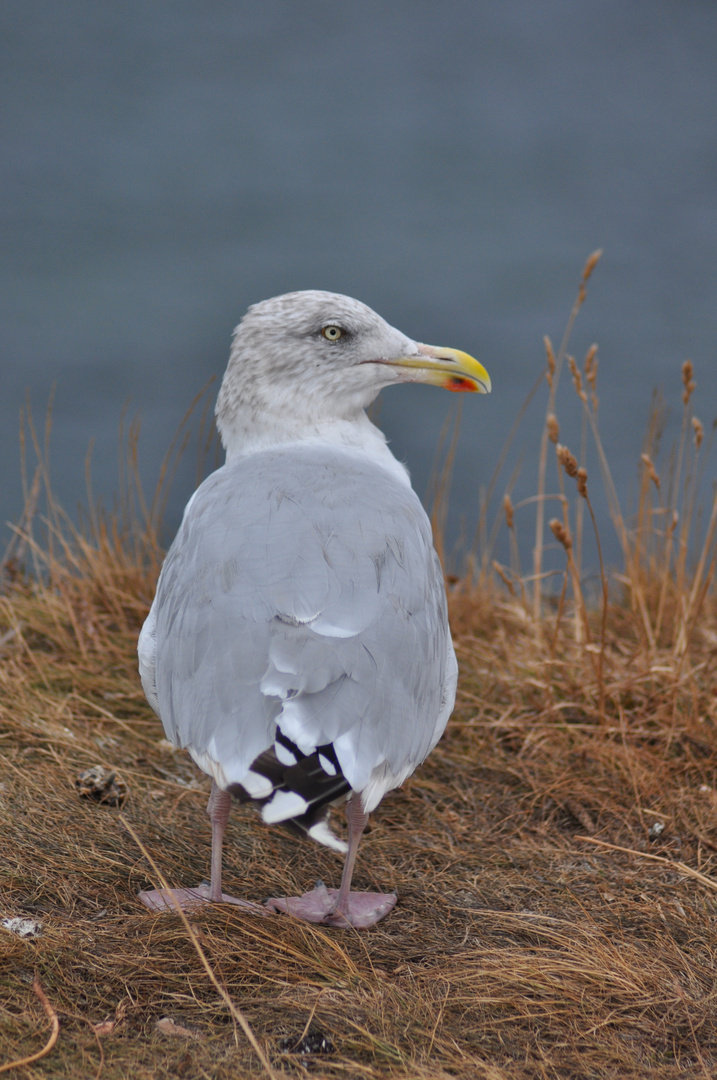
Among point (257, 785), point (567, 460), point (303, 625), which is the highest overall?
point (567, 460)

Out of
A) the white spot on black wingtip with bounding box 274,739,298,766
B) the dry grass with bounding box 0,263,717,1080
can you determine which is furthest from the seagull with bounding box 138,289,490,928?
the dry grass with bounding box 0,263,717,1080

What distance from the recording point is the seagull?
6.44 ft

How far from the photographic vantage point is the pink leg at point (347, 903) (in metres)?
2.38

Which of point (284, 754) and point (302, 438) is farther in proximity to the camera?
point (302, 438)

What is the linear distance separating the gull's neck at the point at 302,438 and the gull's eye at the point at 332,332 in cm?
26

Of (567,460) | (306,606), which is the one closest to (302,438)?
(567,460)

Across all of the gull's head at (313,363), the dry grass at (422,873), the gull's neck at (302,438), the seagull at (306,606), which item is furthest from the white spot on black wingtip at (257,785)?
the gull's head at (313,363)

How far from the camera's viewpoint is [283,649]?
6.72 ft

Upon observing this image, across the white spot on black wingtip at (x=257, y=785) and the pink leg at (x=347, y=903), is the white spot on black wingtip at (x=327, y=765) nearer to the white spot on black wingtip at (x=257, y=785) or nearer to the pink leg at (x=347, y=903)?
the white spot on black wingtip at (x=257, y=785)

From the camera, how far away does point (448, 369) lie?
316 cm

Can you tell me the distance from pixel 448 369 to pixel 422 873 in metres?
1.56

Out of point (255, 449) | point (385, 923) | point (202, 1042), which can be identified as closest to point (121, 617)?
point (255, 449)

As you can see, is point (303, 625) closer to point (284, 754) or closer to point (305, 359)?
point (284, 754)

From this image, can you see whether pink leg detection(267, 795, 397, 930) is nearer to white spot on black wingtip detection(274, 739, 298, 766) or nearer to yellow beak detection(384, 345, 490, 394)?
white spot on black wingtip detection(274, 739, 298, 766)
